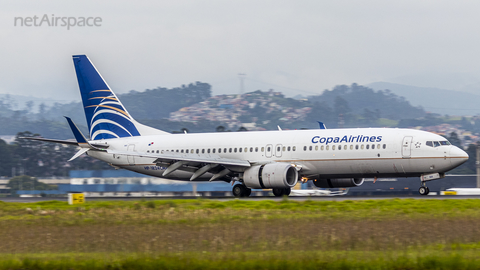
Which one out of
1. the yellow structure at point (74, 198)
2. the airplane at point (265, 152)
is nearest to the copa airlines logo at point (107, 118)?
the airplane at point (265, 152)

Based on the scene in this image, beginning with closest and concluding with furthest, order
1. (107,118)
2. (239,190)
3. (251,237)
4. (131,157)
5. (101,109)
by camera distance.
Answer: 1. (251,237)
2. (239,190)
3. (131,157)
4. (107,118)
5. (101,109)

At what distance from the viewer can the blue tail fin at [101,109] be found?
1761 inches

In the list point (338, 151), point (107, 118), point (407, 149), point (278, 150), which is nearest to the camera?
point (407, 149)

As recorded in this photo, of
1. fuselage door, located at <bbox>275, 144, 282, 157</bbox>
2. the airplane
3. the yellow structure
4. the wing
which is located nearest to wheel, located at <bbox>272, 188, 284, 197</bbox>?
the airplane

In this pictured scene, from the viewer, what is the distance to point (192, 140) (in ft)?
136

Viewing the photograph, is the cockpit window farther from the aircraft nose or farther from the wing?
the wing

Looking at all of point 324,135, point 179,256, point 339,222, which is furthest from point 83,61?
point 179,256

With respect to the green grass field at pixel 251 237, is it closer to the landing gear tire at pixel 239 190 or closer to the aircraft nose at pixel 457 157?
the aircraft nose at pixel 457 157

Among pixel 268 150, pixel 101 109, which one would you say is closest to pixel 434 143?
pixel 268 150

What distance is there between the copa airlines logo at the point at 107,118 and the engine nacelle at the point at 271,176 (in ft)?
39.4

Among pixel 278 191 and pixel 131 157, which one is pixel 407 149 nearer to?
pixel 278 191

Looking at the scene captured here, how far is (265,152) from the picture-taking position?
37.9m

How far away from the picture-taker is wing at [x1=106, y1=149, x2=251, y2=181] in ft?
121

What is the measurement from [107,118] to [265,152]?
13652 mm
